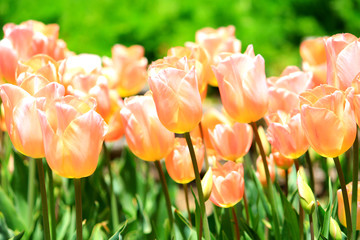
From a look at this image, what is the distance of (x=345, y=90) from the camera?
107 cm

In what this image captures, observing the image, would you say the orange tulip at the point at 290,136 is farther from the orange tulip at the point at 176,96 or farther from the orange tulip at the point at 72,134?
the orange tulip at the point at 72,134

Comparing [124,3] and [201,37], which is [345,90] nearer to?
[201,37]

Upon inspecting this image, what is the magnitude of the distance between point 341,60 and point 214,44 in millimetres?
595

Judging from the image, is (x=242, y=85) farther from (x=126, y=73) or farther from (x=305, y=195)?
(x=126, y=73)

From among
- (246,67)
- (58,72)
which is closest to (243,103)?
(246,67)

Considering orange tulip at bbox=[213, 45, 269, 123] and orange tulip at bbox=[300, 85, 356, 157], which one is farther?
orange tulip at bbox=[213, 45, 269, 123]

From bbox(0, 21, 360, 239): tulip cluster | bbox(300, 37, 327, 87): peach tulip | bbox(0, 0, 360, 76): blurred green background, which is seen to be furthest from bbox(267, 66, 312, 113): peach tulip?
bbox(0, 0, 360, 76): blurred green background

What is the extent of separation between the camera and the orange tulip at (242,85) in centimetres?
114

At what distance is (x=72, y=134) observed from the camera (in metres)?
0.98

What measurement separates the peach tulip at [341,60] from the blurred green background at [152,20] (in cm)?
371

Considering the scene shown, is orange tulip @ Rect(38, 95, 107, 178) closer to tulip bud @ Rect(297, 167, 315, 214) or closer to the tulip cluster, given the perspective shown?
the tulip cluster

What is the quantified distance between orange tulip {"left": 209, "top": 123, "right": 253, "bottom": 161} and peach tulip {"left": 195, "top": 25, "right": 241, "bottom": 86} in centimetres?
15

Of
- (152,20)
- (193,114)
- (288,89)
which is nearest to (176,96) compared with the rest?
(193,114)

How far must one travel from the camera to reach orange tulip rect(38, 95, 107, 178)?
0.98 m
